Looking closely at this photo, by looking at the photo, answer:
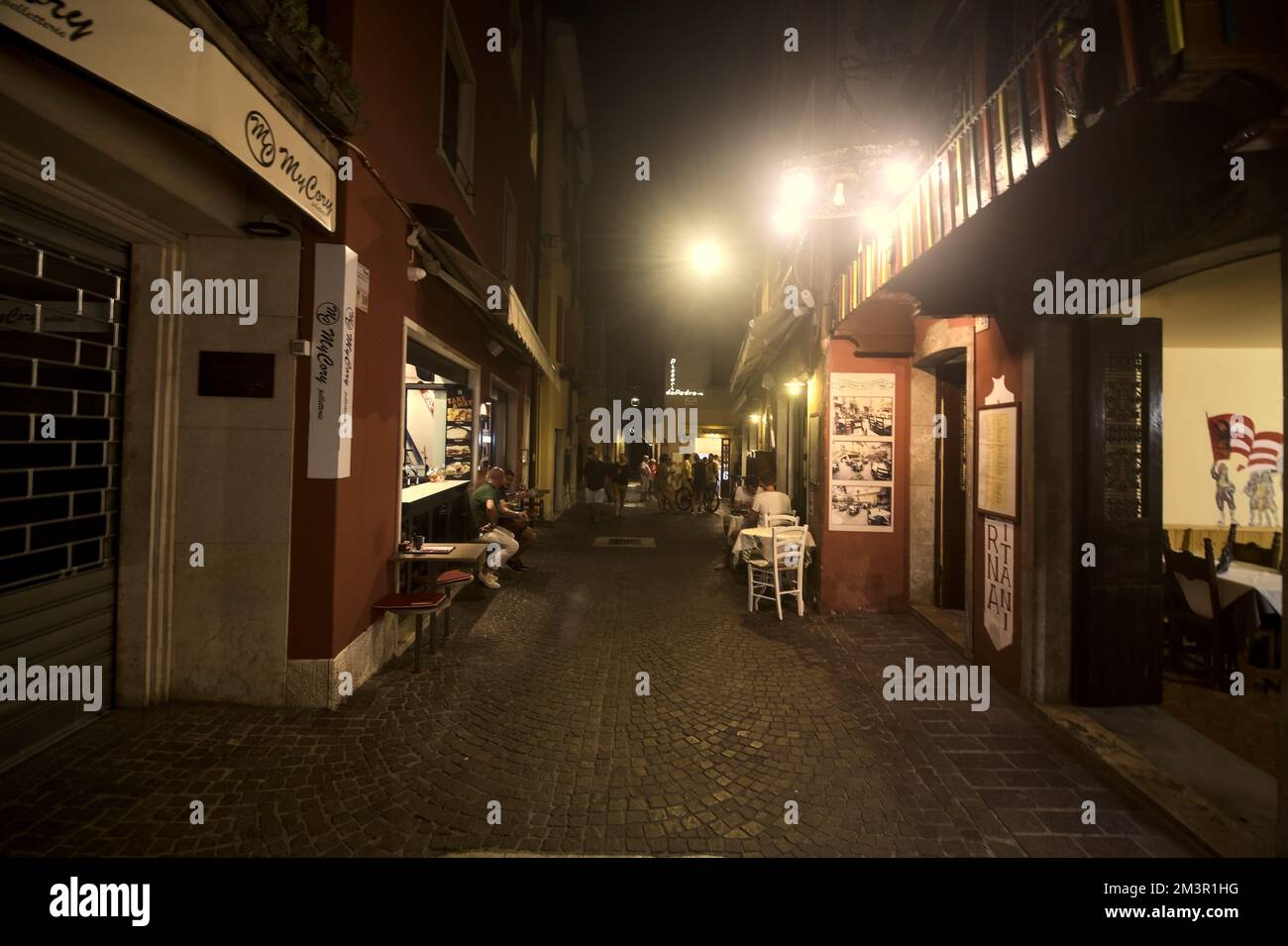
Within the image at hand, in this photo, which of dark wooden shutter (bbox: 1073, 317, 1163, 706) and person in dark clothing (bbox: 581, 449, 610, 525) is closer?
dark wooden shutter (bbox: 1073, 317, 1163, 706)

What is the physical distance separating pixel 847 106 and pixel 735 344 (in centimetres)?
2263

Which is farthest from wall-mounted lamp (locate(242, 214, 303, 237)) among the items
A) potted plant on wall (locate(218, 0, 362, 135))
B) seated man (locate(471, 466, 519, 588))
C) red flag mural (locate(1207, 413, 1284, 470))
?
red flag mural (locate(1207, 413, 1284, 470))

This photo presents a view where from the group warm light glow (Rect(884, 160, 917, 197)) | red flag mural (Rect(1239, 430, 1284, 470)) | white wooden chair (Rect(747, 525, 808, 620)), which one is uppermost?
warm light glow (Rect(884, 160, 917, 197))

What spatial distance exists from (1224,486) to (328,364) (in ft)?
32.5

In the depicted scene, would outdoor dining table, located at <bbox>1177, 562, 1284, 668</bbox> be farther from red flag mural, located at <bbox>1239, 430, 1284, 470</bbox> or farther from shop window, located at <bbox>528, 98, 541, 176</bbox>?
shop window, located at <bbox>528, 98, 541, 176</bbox>

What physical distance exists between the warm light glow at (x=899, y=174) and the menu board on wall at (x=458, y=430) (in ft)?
22.4

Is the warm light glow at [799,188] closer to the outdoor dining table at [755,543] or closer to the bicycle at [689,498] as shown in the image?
the outdoor dining table at [755,543]

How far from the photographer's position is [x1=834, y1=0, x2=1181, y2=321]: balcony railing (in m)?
2.02

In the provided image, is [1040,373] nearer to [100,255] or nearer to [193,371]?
[193,371]

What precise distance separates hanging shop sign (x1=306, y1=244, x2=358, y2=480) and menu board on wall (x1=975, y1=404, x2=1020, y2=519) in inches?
227

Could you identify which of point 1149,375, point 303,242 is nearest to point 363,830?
point 303,242

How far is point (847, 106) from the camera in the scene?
727 centimetres

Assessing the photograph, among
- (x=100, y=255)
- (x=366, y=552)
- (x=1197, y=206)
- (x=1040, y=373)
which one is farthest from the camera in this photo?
(x=366, y=552)

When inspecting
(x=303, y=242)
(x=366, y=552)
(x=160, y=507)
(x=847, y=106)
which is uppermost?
(x=847, y=106)
